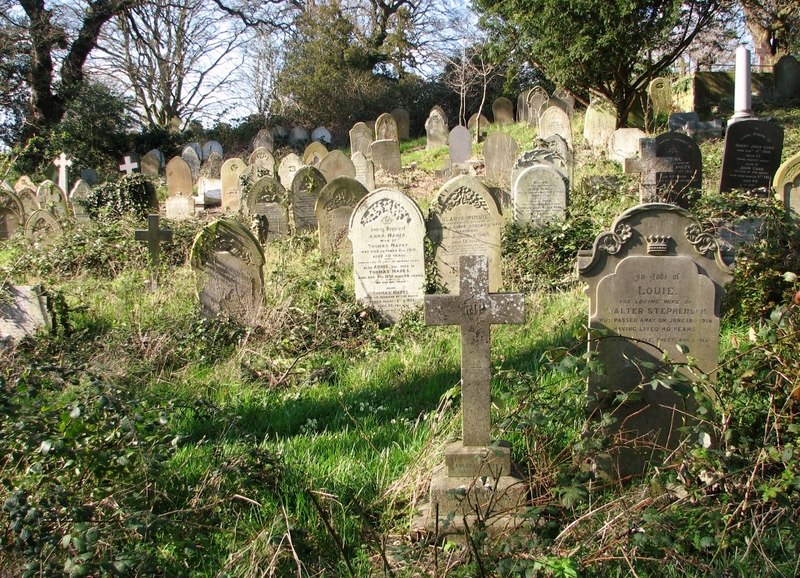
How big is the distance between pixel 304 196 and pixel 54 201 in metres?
5.79

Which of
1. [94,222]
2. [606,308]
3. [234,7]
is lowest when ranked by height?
[606,308]

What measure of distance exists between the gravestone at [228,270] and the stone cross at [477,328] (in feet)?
12.3

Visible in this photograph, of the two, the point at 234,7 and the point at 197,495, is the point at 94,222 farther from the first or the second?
the point at 234,7

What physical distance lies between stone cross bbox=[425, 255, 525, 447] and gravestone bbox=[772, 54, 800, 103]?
20.8 metres

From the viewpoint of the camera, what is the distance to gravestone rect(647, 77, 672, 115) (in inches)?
791

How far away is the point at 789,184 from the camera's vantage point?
28.4 feet

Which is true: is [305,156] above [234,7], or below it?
below

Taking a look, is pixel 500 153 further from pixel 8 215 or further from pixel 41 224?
pixel 8 215

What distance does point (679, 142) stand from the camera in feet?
29.8

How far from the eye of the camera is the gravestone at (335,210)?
974 centimetres

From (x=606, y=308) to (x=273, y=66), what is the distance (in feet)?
97.3

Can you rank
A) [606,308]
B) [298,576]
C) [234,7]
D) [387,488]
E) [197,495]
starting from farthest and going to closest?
[234,7] < [606,308] < [387,488] < [197,495] < [298,576]

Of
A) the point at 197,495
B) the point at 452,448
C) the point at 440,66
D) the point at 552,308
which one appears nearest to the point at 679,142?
the point at 552,308

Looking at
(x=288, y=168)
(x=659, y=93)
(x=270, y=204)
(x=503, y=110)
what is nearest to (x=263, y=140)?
(x=288, y=168)
